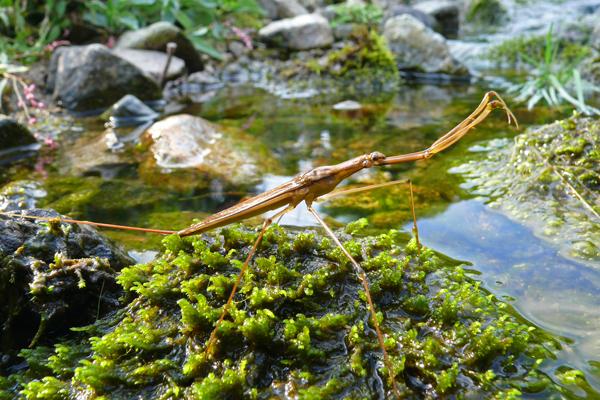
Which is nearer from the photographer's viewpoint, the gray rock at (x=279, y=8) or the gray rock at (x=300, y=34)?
the gray rock at (x=300, y=34)

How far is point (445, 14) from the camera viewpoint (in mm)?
17406

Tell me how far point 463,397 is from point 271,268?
3.59 ft

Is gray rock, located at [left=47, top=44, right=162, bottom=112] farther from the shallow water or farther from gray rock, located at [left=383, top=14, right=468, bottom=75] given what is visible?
gray rock, located at [left=383, top=14, right=468, bottom=75]

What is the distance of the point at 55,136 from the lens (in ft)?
22.3

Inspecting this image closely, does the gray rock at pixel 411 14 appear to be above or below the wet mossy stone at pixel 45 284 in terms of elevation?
below

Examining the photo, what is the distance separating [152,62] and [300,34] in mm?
4296

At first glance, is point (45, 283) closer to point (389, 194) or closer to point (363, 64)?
point (389, 194)

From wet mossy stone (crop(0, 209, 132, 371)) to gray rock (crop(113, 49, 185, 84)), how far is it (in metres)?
7.29

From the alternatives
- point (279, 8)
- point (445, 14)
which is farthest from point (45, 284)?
point (445, 14)

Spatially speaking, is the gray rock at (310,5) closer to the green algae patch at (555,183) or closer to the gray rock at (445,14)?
the gray rock at (445,14)

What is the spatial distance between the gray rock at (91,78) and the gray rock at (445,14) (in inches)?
514

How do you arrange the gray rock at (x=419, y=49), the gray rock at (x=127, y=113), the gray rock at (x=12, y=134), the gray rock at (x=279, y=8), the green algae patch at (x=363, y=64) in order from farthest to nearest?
the gray rock at (x=279, y=8) → the gray rock at (x=419, y=49) → the green algae patch at (x=363, y=64) → the gray rock at (x=127, y=113) → the gray rock at (x=12, y=134)

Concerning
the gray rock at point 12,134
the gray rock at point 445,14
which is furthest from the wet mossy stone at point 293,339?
the gray rock at point 445,14

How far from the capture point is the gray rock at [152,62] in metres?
9.50
